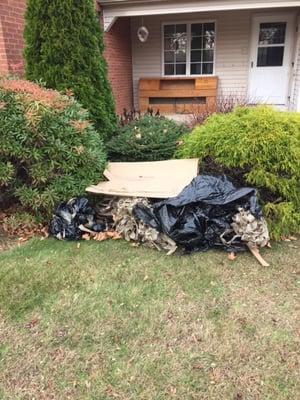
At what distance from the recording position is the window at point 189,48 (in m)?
9.40

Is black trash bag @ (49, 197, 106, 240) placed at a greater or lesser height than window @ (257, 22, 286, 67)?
lesser

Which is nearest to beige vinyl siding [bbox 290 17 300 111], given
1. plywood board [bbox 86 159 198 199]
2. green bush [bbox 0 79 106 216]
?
plywood board [bbox 86 159 198 199]

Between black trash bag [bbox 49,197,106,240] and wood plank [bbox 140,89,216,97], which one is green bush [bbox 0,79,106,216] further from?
wood plank [bbox 140,89,216,97]

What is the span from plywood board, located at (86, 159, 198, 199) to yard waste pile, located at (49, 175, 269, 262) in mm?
123

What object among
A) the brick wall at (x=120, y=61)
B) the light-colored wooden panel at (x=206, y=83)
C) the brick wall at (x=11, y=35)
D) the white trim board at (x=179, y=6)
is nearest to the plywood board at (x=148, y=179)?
the brick wall at (x=11, y=35)

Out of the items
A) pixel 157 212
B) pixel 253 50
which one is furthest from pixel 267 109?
pixel 253 50

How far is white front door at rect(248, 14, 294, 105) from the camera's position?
29.5ft

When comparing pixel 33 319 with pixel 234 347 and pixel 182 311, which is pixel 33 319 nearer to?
pixel 182 311

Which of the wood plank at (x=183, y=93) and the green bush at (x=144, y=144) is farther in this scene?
the wood plank at (x=183, y=93)

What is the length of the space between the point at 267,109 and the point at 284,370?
2652 mm

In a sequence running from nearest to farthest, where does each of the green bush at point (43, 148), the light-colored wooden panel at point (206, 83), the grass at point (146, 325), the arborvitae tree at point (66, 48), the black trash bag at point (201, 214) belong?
the grass at point (146, 325)
the black trash bag at point (201, 214)
the green bush at point (43, 148)
the arborvitae tree at point (66, 48)
the light-colored wooden panel at point (206, 83)

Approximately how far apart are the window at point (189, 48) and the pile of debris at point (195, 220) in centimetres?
713

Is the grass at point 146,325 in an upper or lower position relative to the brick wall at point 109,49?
lower

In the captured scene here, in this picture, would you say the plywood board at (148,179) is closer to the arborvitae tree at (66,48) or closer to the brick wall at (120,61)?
the arborvitae tree at (66,48)
